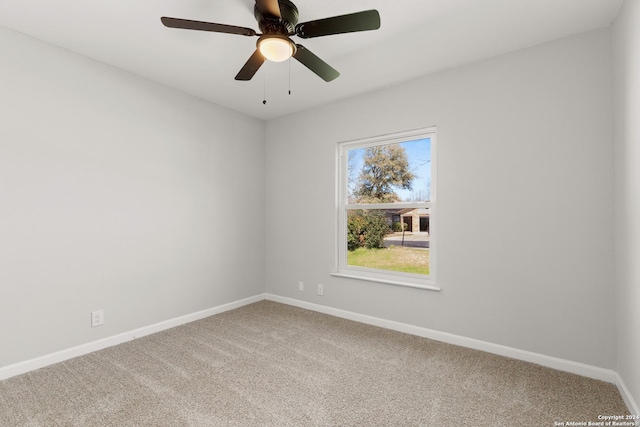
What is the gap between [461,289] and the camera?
2812 millimetres

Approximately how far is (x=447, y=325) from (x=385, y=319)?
63 centimetres

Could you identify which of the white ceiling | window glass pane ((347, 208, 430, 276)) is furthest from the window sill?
the white ceiling

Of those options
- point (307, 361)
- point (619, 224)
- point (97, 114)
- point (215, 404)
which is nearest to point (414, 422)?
point (307, 361)

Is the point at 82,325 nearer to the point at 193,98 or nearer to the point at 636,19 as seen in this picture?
the point at 193,98

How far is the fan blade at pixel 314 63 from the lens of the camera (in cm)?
205

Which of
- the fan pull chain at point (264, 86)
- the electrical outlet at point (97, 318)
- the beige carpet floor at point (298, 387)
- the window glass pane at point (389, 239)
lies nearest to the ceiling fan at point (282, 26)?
the fan pull chain at point (264, 86)

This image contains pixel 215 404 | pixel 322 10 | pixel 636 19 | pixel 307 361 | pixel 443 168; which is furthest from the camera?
pixel 443 168

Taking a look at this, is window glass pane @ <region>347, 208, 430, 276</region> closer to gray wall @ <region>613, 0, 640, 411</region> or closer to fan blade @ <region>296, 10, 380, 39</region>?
gray wall @ <region>613, 0, 640, 411</region>

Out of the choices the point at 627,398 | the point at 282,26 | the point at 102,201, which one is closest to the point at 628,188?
the point at 627,398

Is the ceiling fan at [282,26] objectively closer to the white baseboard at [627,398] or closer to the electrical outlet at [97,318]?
the electrical outlet at [97,318]

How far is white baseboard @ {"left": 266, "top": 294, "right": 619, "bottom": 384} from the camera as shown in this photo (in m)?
2.23

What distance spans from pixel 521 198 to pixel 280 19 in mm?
2258

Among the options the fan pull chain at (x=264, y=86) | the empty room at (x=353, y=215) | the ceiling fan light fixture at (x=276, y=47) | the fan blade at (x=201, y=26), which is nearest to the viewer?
the fan blade at (x=201, y=26)

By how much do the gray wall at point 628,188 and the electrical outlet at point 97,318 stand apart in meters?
3.88
